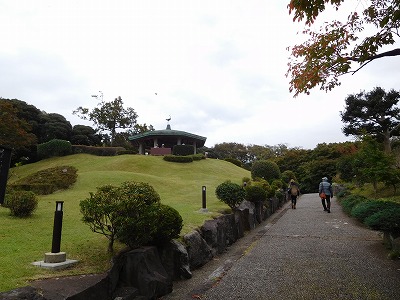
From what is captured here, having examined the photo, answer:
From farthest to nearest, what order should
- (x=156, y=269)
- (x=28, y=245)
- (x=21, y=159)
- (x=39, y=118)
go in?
1. (x=39, y=118)
2. (x=21, y=159)
3. (x=28, y=245)
4. (x=156, y=269)

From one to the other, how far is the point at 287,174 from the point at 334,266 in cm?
2425

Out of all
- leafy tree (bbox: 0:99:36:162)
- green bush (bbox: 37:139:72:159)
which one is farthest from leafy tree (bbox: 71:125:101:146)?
leafy tree (bbox: 0:99:36:162)

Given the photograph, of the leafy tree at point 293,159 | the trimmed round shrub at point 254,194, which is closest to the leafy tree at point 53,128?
the leafy tree at point 293,159

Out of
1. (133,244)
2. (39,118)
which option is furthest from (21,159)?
(133,244)

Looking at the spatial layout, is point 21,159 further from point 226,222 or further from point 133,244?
point 133,244

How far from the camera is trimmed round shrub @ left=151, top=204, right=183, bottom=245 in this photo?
530 centimetres

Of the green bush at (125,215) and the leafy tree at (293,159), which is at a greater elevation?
the leafy tree at (293,159)

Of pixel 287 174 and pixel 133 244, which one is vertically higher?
pixel 287 174

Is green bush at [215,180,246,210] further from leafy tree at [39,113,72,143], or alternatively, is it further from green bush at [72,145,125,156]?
leafy tree at [39,113,72,143]

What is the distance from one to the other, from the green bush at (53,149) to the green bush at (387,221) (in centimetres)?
3689

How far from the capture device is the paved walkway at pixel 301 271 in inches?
186

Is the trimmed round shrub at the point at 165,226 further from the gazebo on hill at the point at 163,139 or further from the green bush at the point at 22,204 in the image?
the gazebo on hill at the point at 163,139

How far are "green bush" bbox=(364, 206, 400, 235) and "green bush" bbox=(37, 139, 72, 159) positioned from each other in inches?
1453

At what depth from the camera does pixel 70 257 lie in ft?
16.6
